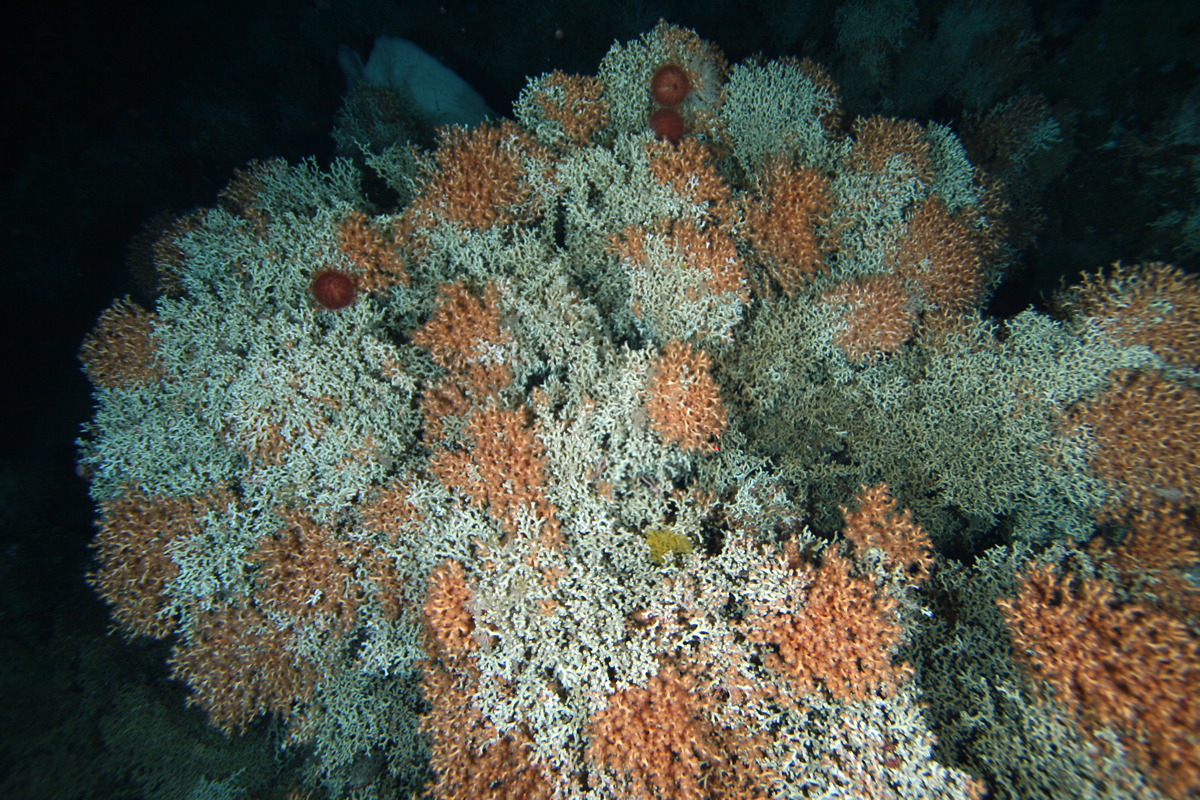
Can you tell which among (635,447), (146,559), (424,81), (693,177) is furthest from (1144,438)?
(146,559)

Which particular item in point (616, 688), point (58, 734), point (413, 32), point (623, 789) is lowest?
point (623, 789)

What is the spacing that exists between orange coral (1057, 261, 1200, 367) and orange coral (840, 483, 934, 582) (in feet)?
6.15

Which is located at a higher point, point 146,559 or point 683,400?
point 146,559

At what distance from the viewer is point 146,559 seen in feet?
11.1

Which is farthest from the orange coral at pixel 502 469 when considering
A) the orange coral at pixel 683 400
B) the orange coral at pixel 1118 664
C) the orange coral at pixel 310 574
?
the orange coral at pixel 1118 664

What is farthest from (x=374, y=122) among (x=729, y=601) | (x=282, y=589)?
(x=729, y=601)

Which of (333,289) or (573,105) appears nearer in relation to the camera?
(333,289)

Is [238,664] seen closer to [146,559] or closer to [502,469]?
[146,559]

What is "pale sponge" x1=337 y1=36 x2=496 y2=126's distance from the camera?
474 centimetres

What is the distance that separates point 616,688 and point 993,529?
115 inches

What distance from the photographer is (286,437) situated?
3215mm

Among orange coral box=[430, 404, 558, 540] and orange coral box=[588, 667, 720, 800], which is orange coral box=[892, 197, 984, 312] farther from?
orange coral box=[588, 667, 720, 800]

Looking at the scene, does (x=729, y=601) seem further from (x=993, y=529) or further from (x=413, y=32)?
(x=413, y=32)

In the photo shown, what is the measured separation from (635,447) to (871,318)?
1.94 meters
